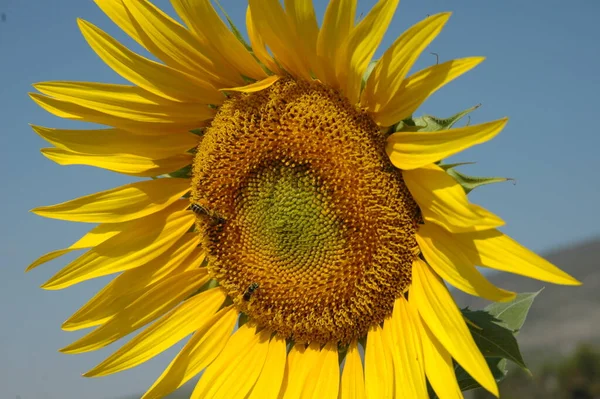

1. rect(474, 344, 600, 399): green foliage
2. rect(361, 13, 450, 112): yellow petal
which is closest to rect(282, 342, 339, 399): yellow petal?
rect(361, 13, 450, 112): yellow petal

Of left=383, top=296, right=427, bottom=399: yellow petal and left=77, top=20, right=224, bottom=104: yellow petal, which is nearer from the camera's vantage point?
left=383, top=296, right=427, bottom=399: yellow petal

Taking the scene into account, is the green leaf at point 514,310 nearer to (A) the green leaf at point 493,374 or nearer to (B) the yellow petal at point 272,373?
(A) the green leaf at point 493,374

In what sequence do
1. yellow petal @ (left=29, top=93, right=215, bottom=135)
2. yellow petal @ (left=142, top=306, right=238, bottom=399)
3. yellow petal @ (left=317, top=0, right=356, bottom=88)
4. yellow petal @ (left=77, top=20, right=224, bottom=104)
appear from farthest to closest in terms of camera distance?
yellow petal @ (left=142, top=306, right=238, bottom=399), yellow petal @ (left=29, top=93, right=215, bottom=135), yellow petal @ (left=77, top=20, right=224, bottom=104), yellow petal @ (left=317, top=0, right=356, bottom=88)

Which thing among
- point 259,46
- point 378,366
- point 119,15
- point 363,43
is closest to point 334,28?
point 363,43

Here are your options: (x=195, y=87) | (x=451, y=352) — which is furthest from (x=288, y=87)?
(x=451, y=352)

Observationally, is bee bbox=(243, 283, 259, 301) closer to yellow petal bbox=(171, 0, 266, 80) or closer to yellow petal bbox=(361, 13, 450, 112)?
yellow petal bbox=(171, 0, 266, 80)

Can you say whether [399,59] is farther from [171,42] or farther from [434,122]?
[171,42]
